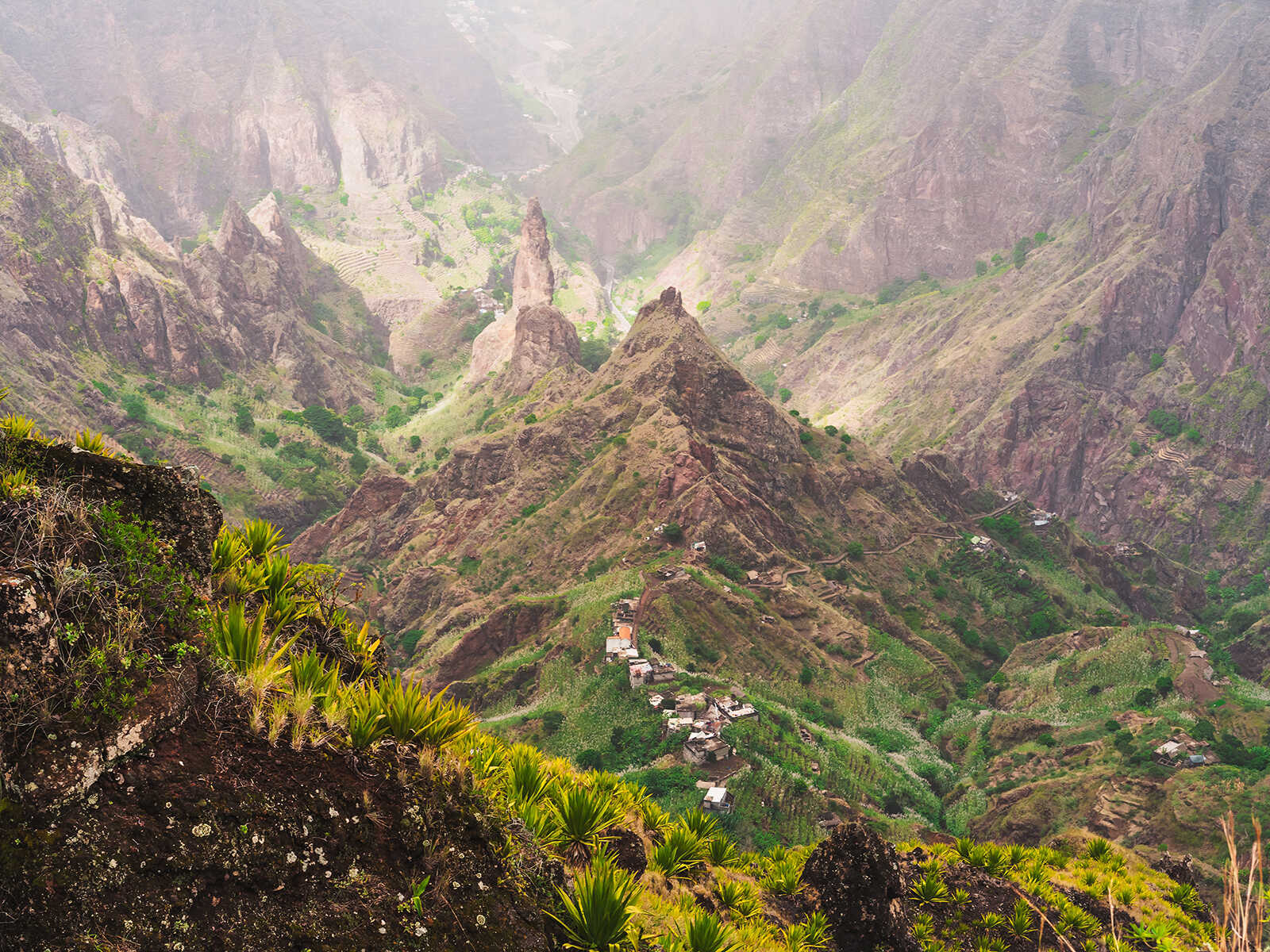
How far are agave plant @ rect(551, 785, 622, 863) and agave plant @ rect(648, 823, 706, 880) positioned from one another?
15.3ft

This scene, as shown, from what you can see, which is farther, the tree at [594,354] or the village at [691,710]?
the tree at [594,354]

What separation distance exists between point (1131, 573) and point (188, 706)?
140 m

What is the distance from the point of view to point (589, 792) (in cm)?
1188

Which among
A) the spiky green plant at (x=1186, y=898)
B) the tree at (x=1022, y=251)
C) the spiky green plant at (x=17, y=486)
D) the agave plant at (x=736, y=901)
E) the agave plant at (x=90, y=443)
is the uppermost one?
the spiky green plant at (x=17, y=486)

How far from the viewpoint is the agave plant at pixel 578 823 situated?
10.6 m

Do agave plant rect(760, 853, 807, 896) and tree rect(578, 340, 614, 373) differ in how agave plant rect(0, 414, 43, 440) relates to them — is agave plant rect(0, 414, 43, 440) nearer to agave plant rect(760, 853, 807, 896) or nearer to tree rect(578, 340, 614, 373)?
agave plant rect(760, 853, 807, 896)

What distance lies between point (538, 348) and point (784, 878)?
Answer: 130 m

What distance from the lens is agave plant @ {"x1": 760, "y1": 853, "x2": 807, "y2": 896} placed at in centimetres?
1809

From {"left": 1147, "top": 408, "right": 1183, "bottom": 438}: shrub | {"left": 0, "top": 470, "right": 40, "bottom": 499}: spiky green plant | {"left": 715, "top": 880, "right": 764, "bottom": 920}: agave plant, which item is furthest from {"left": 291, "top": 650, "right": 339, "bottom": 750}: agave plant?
{"left": 1147, "top": 408, "right": 1183, "bottom": 438}: shrub

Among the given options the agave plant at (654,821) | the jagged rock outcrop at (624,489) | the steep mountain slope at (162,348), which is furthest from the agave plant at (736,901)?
the steep mountain slope at (162,348)

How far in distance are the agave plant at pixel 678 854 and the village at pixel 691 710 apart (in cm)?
3773

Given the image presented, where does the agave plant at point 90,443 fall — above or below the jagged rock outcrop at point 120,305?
above

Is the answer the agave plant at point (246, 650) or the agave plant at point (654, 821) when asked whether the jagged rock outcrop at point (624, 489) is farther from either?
the agave plant at point (246, 650)

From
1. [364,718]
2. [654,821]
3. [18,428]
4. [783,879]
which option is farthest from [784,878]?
[18,428]
